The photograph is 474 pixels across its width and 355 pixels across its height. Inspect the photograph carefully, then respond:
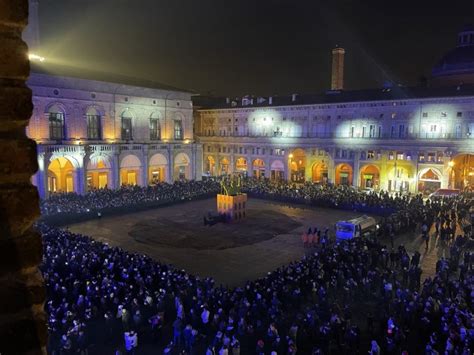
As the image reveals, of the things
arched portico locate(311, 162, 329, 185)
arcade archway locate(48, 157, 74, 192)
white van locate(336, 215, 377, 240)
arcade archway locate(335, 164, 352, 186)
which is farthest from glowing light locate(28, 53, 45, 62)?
arcade archway locate(335, 164, 352, 186)

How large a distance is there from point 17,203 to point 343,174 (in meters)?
53.8

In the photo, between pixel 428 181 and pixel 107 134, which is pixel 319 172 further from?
pixel 107 134

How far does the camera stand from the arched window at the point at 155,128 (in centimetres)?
5178

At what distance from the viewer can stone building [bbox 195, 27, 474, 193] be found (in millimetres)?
44594

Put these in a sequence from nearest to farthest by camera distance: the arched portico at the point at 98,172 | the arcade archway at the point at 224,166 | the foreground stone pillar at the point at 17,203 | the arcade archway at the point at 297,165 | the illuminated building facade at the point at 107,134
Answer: the foreground stone pillar at the point at 17,203, the illuminated building facade at the point at 107,134, the arched portico at the point at 98,172, the arcade archway at the point at 297,165, the arcade archway at the point at 224,166

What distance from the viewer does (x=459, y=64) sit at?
54531mm

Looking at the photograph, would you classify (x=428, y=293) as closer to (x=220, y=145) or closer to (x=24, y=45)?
(x=24, y=45)

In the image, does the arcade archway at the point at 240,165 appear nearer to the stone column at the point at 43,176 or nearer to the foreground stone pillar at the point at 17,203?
the stone column at the point at 43,176

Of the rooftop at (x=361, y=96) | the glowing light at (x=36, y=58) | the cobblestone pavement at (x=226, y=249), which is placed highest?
the glowing light at (x=36, y=58)

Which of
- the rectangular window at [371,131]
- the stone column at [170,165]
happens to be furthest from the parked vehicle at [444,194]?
the stone column at [170,165]

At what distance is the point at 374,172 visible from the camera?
167 ft

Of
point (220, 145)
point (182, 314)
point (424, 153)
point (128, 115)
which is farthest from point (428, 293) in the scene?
point (220, 145)

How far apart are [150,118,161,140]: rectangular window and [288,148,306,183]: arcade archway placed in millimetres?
19949

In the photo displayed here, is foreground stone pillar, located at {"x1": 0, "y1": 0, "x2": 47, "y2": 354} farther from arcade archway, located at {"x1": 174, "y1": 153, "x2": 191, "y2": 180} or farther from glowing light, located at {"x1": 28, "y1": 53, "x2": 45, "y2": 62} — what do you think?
arcade archway, located at {"x1": 174, "y1": 153, "x2": 191, "y2": 180}
